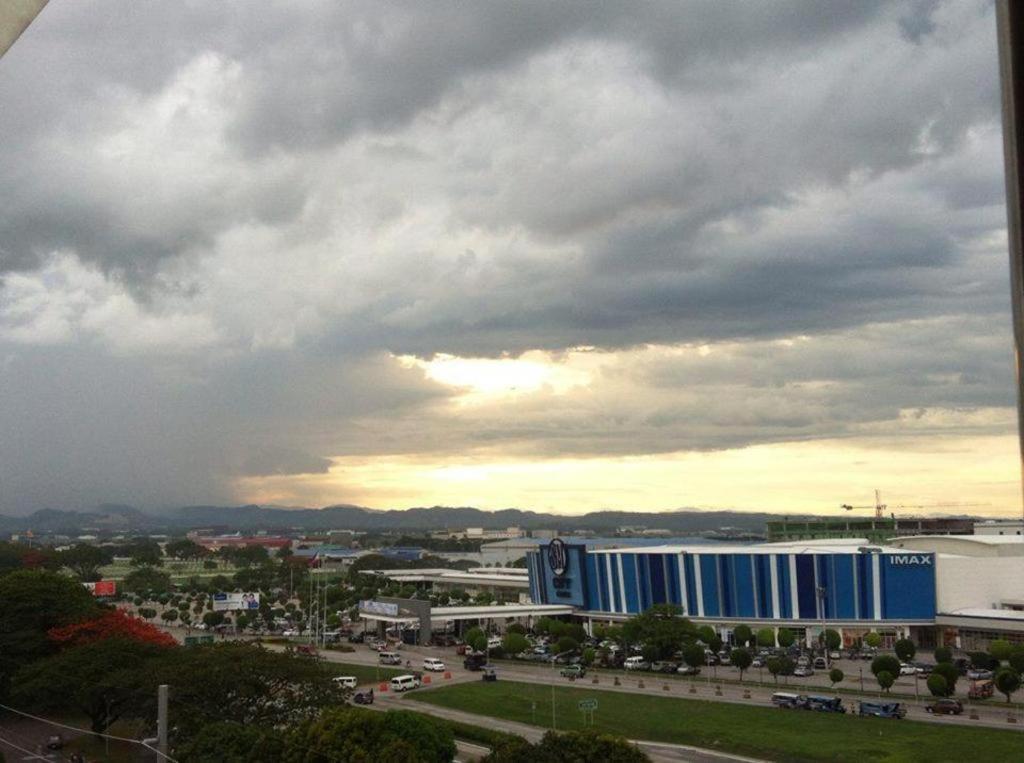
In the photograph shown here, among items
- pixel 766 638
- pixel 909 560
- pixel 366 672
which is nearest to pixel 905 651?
pixel 766 638

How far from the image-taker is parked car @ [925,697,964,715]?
43094 mm

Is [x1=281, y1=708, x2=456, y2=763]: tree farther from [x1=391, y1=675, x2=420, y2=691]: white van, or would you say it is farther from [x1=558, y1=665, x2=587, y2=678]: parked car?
[x1=558, y1=665, x2=587, y2=678]: parked car

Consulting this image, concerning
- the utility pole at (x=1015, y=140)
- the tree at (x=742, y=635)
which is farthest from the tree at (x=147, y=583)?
the utility pole at (x=1015, y=140)

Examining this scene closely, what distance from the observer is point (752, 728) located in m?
40.5

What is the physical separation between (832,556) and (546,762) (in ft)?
165

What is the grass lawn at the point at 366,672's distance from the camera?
56.9 metres

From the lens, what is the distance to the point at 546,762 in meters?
25.3

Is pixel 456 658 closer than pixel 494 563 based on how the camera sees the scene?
Yes

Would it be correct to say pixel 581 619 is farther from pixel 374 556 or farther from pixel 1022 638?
pixel 374 556

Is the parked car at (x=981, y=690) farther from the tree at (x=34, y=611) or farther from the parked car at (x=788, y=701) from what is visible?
the tree at (x=34, y=611)

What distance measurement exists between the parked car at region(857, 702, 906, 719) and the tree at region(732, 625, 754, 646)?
74.2 feet

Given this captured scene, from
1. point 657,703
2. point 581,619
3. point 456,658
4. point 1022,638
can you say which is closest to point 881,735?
point 657,703

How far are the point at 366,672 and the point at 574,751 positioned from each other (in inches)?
1440

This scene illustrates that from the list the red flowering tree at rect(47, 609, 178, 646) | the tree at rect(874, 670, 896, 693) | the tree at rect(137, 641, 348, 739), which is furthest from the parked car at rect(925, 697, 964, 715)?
the red flowering tree at rect(47, 609, 178, 646)
